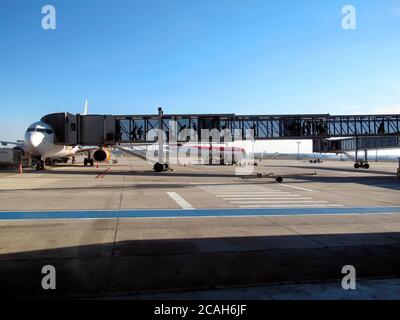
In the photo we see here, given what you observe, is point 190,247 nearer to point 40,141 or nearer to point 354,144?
point 40,141

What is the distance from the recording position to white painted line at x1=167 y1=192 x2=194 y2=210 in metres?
14.9

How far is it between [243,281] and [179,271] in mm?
1151

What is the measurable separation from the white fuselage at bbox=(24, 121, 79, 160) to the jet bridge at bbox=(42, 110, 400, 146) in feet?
5.59

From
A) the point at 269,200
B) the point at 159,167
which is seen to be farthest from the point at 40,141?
the point at 269,200

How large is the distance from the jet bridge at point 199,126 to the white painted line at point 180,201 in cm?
2215

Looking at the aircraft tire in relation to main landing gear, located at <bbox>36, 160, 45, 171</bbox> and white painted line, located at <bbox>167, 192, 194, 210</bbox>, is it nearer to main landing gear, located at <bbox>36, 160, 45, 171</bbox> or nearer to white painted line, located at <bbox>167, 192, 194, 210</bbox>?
main landing gear, located at <bbox>36, 160, 45, 171</bbox>

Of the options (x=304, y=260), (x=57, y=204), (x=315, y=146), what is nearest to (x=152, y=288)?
(x=304, y=260)

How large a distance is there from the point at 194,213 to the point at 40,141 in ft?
89.8

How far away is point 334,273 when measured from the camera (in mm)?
6961

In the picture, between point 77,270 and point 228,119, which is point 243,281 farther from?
point 228,119

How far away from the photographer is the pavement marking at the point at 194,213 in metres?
12.6

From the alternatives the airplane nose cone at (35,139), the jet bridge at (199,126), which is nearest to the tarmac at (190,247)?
the airplane nose cone at (35,139)

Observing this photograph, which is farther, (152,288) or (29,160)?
(29,160)

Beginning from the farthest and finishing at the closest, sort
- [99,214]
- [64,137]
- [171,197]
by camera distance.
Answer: [64,137] → [171,197] → [99,214]
